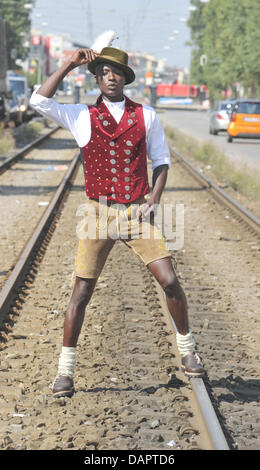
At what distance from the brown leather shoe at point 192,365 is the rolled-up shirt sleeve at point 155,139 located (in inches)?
47.1

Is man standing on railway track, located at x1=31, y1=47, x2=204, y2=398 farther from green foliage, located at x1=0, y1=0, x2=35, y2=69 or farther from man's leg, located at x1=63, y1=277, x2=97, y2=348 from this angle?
green foliage, located at x1=0, y1=0, x2=35, y2=69

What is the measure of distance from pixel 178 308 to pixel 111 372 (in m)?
0.95

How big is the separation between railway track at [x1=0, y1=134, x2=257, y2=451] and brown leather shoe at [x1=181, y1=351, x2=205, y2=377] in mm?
56

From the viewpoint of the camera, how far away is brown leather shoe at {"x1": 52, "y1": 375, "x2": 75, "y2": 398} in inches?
216

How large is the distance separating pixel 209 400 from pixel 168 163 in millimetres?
1361

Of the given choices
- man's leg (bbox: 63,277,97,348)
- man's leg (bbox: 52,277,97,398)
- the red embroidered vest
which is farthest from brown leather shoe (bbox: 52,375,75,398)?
the red embroidered vest

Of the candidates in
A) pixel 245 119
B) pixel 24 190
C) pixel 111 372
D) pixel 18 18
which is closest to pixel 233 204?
pixel 24 190

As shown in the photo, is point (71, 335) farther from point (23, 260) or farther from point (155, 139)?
point (23, 260)

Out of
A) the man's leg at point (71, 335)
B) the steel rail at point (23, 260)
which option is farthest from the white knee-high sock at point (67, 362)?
the steel rail at point (23, 260)

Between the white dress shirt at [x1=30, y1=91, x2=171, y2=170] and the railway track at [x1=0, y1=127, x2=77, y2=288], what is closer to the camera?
the white dress shirt at [x1=30, y1=91, x2=171, y2=170]
